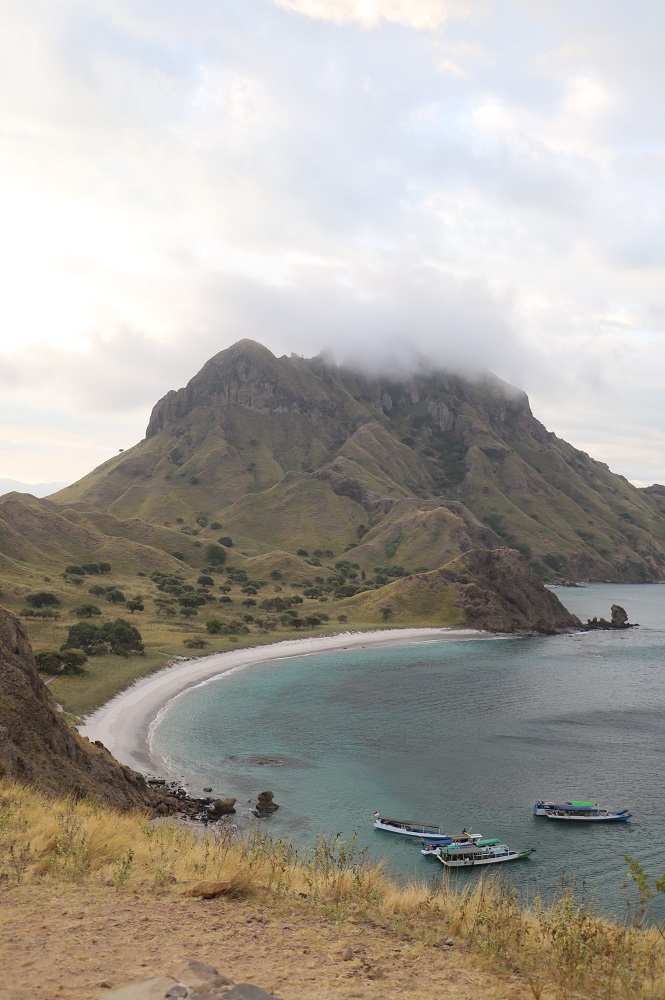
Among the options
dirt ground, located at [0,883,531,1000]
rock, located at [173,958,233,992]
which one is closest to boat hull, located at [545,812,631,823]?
dirt ground, located at [0,883,531,1000]

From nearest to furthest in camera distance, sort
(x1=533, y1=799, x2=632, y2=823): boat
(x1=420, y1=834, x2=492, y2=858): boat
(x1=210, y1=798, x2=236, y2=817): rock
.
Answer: (x1=420, y1=834, x2=492, y2=858): boat < (x1=210, y1=798, x2=236, y2=817): rock < (x1=533, y1=799, x2=632, y2=823): boat

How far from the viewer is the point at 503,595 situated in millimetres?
144250

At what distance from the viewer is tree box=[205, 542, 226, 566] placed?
176500 millimetres

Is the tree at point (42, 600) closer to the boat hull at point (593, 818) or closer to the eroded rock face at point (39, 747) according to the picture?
the eroded rock face at point (39, 747)

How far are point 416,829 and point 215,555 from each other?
146 meters

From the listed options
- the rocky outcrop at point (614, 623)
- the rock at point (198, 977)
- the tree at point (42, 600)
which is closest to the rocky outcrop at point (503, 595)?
the rocky outcrop at point (614, 623)

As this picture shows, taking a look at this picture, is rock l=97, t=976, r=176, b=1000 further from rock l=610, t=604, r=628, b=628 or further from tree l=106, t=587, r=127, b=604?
rock l=610, t=604, r=628, b=628

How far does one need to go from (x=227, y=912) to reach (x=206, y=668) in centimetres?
7557

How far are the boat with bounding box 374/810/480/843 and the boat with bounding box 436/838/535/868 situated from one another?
1.42 m

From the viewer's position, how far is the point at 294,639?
354 feet

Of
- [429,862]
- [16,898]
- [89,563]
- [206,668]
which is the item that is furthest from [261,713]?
[89,563]

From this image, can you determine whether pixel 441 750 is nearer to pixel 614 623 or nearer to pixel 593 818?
pixel 593 818

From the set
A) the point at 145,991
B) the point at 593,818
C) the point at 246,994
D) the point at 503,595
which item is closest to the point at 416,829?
the point at 593,818

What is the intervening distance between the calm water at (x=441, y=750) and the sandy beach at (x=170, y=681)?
6.85 ft
